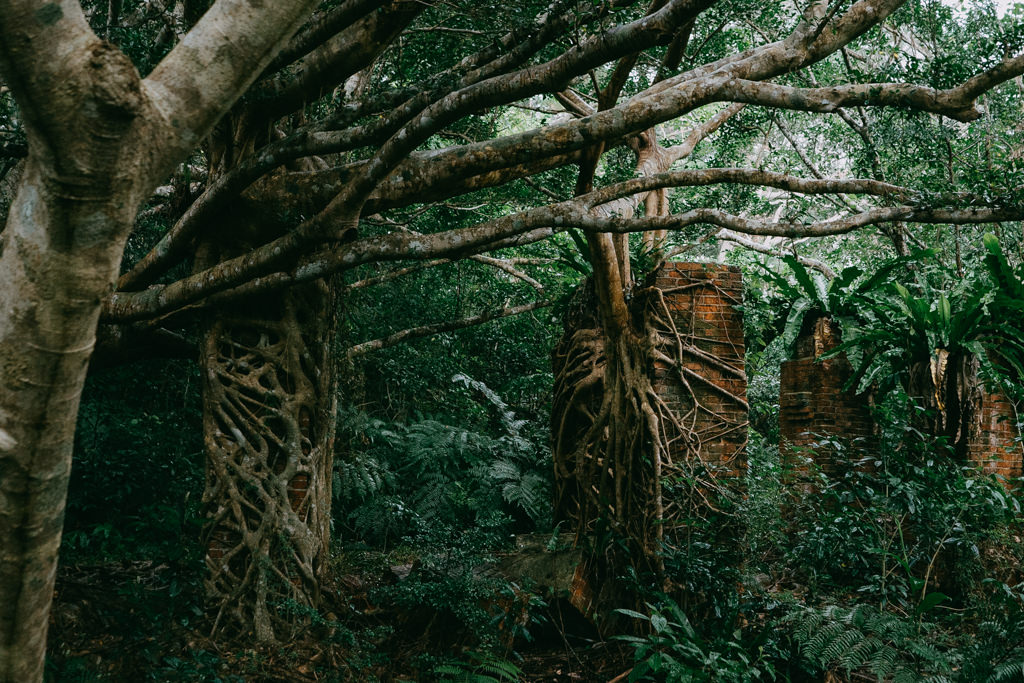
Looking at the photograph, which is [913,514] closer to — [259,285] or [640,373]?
[640,373]

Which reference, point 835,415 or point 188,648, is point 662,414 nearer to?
point 835,415

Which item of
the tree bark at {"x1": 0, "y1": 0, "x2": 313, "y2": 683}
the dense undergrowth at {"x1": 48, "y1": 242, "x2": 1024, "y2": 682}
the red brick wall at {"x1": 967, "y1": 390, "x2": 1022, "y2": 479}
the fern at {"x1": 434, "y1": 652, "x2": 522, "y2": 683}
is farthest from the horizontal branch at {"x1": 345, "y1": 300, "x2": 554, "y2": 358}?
the tree bark at {"x1": 0, "y1": 0, "x2": 313, "y2": 683}

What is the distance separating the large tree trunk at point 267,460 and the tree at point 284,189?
17 mm

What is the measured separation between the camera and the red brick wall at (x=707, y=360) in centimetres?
576

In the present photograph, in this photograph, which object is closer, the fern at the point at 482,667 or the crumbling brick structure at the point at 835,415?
the fern at the point at 482,667

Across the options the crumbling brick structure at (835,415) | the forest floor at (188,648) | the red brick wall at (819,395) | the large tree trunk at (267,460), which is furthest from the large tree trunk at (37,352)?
the red brick wall at (819,395)

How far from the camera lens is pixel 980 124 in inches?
360

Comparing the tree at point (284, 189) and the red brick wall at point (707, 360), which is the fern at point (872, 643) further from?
the tree at point (284, 189)

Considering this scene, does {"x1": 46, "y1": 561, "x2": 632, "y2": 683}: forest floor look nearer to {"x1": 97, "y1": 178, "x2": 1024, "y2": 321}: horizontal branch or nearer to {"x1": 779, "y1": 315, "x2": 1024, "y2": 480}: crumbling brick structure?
{"x1": 97, "y1": 178, "x2": 1024, "y2": 321}: horizontal branch

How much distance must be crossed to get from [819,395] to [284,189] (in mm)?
4990

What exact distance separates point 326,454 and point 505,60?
310 centimetres

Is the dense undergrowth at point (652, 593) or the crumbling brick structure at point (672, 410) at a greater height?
the crumbling brick structure at point (672, 410)

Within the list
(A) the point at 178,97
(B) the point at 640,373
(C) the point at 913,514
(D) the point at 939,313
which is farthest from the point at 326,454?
(D) the point at 939,313

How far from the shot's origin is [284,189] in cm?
512
